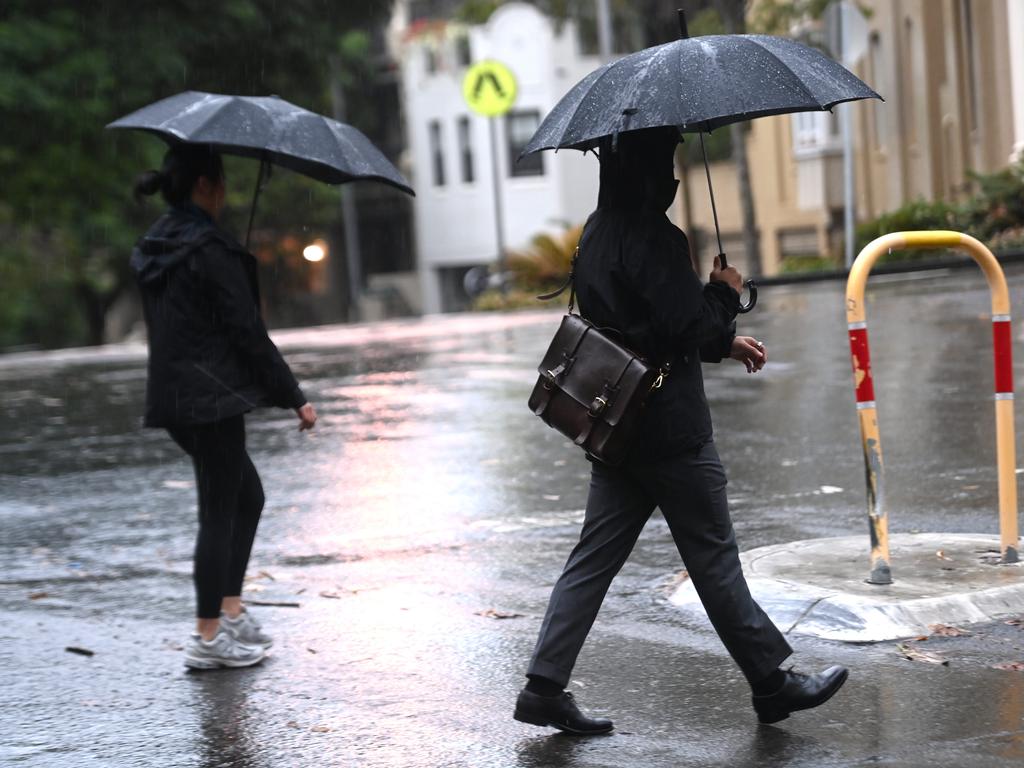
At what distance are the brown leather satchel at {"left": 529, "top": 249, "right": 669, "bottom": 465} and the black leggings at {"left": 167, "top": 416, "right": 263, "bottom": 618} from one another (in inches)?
61.7

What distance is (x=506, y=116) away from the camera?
5175 cm

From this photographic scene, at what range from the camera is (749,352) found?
5.19m

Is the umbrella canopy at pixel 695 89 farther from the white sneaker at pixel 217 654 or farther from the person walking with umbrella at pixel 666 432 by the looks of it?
the white sneaker at pixel 217 654

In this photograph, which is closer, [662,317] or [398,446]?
[662,317]

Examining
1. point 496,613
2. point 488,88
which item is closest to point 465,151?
point 488,88

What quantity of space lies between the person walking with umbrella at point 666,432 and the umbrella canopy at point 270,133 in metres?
1.64

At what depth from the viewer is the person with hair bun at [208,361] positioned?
6113mm

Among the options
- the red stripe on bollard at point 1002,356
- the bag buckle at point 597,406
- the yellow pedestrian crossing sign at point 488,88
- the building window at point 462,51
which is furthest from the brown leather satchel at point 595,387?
the building window at point 462,51

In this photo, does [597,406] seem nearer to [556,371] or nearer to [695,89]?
[556,371]

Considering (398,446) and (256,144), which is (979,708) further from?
(398,446)

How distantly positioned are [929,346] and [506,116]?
124 feet

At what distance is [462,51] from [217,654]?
4860 centimetres

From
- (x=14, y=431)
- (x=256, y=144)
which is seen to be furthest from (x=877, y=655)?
(x=14, y=431)

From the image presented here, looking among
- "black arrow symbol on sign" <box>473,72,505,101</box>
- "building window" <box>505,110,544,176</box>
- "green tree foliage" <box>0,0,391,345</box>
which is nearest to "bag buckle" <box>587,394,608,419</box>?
"green tree foliage" <box>0,0,391,345</box>
